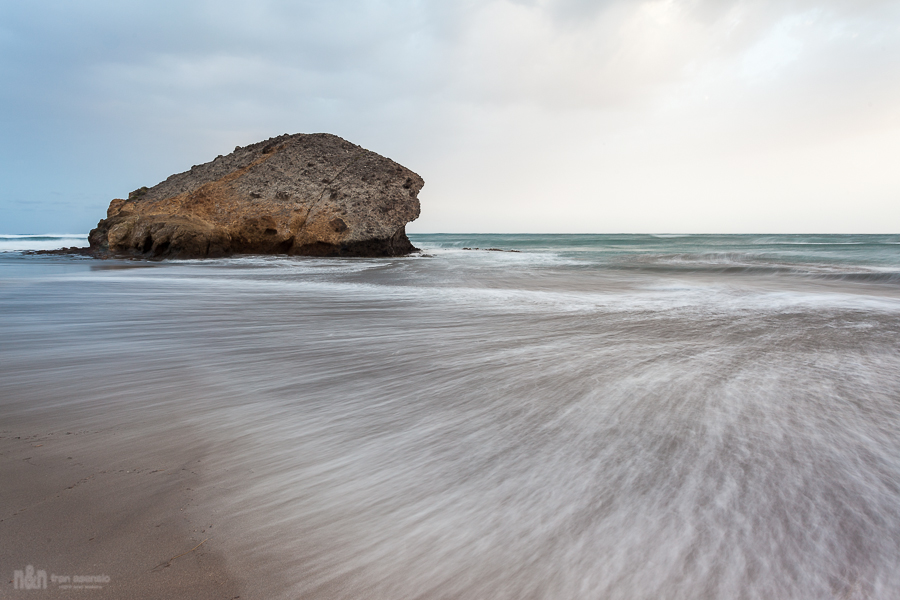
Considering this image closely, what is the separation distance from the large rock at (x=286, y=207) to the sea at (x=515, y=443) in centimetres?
1305

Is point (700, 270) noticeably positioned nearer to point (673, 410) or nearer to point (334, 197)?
point (673, 410)

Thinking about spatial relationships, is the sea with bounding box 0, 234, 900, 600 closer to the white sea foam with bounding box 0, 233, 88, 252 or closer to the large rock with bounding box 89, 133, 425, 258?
the large rock with bounding box 89, 133, 425, 258

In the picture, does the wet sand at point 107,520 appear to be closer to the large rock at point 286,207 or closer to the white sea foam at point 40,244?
the large rock at point 286,207

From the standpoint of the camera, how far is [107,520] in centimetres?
113

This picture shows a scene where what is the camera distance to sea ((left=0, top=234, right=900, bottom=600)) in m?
1.04

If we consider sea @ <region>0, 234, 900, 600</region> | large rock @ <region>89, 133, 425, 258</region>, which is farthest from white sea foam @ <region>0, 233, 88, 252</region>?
sea @ <region>0, 234, 900, 600</region>

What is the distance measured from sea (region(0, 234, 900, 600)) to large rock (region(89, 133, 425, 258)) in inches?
514

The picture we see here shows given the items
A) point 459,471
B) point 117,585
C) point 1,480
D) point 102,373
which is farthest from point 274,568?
point 102,373

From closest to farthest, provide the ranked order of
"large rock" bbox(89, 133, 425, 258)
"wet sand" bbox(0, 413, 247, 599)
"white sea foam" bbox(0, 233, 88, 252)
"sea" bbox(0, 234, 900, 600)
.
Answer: "wet sand" bbox(0, 413, 247, 599), "sea" bbox(0, 234, 900, 600), "large rock" bbox(89, 133, 425, 258), "white sea foam" bbox(0, 233, 88, 252)

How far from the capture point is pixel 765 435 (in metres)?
1.73

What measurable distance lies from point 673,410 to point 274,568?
172 cm

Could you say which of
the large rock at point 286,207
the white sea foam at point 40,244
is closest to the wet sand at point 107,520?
the large rock at point 286,207

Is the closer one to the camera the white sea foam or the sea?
the sea

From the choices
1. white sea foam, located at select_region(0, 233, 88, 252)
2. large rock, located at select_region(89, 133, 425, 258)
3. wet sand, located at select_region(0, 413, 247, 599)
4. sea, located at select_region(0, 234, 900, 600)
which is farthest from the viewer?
white sea foam, located at select_region(0, 233, 88, 252)
